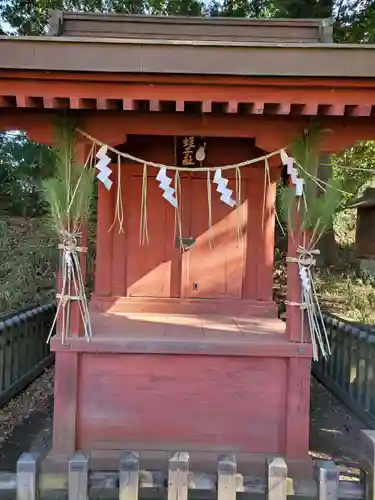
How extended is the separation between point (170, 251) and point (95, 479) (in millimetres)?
3302

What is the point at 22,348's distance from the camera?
5.55 meters

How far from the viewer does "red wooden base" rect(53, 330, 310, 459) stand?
11.4 feet

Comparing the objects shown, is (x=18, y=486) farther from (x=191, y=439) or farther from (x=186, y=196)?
(x=186, y=196)

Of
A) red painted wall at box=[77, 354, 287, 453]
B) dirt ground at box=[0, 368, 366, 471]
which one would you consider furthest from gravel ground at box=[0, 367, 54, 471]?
red painted wall at box=[77, 354, 287, 453]

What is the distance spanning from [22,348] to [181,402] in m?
2.81

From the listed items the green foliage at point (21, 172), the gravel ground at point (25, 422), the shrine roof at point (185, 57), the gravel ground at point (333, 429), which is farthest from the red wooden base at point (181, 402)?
the green foliage at point (21, 172)

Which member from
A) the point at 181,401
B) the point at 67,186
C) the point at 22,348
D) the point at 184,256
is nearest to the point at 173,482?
the point at 181,401

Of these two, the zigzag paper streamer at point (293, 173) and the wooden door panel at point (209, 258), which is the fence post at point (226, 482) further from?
the wooden door panel at point (209, 258)

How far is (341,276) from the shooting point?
10.5 m

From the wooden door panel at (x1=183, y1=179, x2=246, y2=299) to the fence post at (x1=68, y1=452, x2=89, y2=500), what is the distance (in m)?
3.27

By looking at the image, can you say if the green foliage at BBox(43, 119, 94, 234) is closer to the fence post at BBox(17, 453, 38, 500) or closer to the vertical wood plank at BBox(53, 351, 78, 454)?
the vertical wood plank at BBox(53, 351, 78, 454)

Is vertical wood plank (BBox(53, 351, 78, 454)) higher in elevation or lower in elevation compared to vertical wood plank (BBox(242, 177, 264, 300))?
lower

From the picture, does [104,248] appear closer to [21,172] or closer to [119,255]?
[119,255]

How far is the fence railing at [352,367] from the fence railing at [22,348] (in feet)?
12.1
